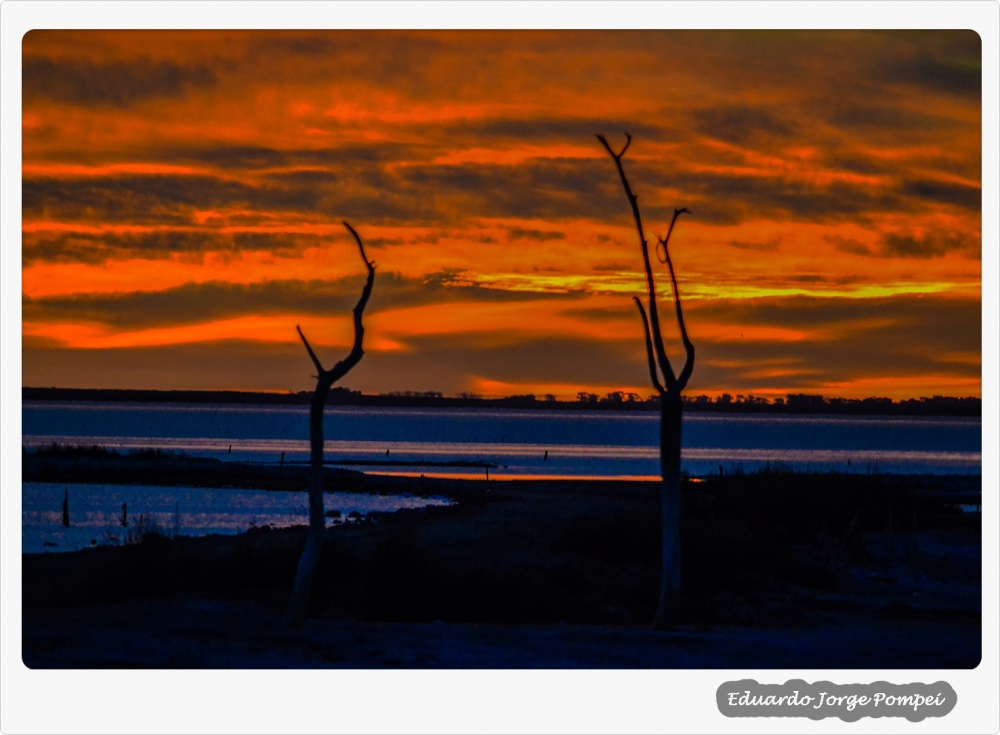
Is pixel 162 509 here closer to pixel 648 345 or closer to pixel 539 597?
pixel 539 597

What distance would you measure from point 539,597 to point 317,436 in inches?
188

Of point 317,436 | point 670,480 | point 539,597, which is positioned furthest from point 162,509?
point 670,480

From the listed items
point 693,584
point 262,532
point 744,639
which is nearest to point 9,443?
point 744,639

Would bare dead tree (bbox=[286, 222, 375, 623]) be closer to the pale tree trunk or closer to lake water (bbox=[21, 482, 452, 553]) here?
the pale tree trunk

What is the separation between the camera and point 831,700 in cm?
922

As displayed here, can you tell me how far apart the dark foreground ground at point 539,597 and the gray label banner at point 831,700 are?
647 millimetres

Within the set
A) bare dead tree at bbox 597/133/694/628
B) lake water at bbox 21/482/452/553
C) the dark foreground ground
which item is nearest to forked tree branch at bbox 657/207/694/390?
bare dead tree at bbox 597/133/694/628

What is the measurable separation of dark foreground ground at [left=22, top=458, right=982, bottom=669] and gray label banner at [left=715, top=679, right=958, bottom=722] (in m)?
0.65

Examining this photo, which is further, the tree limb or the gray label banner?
the tree limb

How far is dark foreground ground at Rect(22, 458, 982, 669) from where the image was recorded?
10352 mm

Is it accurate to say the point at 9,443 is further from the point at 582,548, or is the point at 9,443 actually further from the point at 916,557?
the point at 916,557

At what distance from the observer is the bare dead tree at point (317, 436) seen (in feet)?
36.7

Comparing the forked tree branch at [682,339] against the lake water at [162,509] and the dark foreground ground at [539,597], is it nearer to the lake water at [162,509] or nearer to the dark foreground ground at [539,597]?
the dark foreground ground at [539,597]

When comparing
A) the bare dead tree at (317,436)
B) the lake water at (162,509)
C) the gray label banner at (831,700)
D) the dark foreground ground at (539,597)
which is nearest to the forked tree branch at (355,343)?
the bare dead tree at (317,436)
